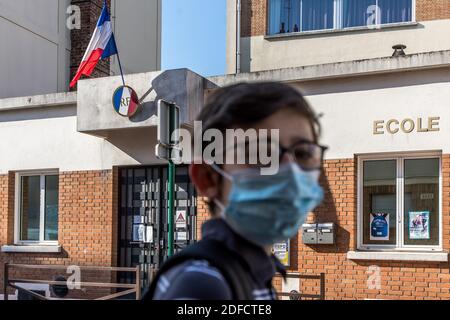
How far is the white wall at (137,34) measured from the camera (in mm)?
19089

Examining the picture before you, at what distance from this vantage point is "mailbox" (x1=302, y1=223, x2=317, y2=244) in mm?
10297

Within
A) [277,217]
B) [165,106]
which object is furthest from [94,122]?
[277,217]

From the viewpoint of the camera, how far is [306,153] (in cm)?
189

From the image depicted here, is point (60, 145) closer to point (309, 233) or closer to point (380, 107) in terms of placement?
point (309, 233)

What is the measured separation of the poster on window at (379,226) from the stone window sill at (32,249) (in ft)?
19.5

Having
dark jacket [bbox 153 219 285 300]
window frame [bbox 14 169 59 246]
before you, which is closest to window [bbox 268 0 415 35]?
window frame [bbox 14 169 59 246]

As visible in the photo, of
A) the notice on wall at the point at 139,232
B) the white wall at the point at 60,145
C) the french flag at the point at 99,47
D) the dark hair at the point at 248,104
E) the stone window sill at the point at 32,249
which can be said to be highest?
the french flag at the point at 99,47

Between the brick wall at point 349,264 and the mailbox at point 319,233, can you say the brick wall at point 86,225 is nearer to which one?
the brick wall at point 349,264

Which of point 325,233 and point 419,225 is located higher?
point 419,225

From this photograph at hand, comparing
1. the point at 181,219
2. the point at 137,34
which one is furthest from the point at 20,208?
the point at 137,34

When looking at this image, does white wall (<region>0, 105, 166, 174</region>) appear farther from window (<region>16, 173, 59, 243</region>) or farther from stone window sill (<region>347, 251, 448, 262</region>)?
stone window sill (<region>347, 251, 448, 262</region>)

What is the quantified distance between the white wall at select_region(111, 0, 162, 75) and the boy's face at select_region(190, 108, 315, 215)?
1698 centimetres

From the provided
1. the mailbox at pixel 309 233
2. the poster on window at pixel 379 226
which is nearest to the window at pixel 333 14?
the poster on window at pixel 379 226

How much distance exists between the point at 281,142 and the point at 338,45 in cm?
1220
